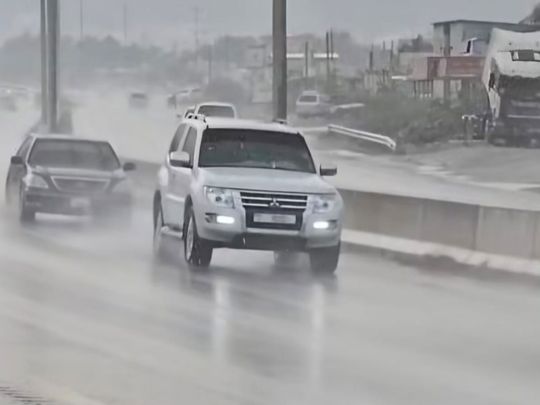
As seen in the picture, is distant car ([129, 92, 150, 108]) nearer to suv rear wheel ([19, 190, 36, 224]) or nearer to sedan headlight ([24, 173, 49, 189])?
suv rear wheel ([19, 190, 36, 224])

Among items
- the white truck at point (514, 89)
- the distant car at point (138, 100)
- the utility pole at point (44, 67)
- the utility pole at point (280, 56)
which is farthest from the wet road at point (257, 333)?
the utility pole at point (44, 67)

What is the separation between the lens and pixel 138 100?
40500 mm

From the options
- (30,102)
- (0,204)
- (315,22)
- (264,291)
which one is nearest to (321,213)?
(264,291)

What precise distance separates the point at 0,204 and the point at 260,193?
13423 mm

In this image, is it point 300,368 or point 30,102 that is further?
point 30,102

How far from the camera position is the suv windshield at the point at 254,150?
1783 centimetres

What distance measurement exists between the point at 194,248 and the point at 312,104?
15.4 meters

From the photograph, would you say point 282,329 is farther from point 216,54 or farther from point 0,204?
point 216,54

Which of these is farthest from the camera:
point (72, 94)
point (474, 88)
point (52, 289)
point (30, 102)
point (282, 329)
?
point (30, 102)

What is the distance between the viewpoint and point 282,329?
39.8ft

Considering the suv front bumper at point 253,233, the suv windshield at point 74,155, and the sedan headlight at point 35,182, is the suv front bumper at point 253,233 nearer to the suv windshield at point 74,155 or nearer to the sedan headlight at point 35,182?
the sedan headlight at point 35,182

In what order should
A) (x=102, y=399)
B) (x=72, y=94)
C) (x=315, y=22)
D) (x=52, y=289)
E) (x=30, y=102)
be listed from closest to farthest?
(x=102, y=399), (x=52, y=289), (x=315, y=22), (x=72, y=94), (x=30, y=102)

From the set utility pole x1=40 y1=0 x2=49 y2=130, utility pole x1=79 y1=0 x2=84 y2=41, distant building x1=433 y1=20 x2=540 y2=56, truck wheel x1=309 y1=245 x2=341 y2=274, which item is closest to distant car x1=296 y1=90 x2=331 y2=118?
distant building x1=433 y1=20 x2=540 y2=56

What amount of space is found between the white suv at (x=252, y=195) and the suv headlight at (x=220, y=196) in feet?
0.04
